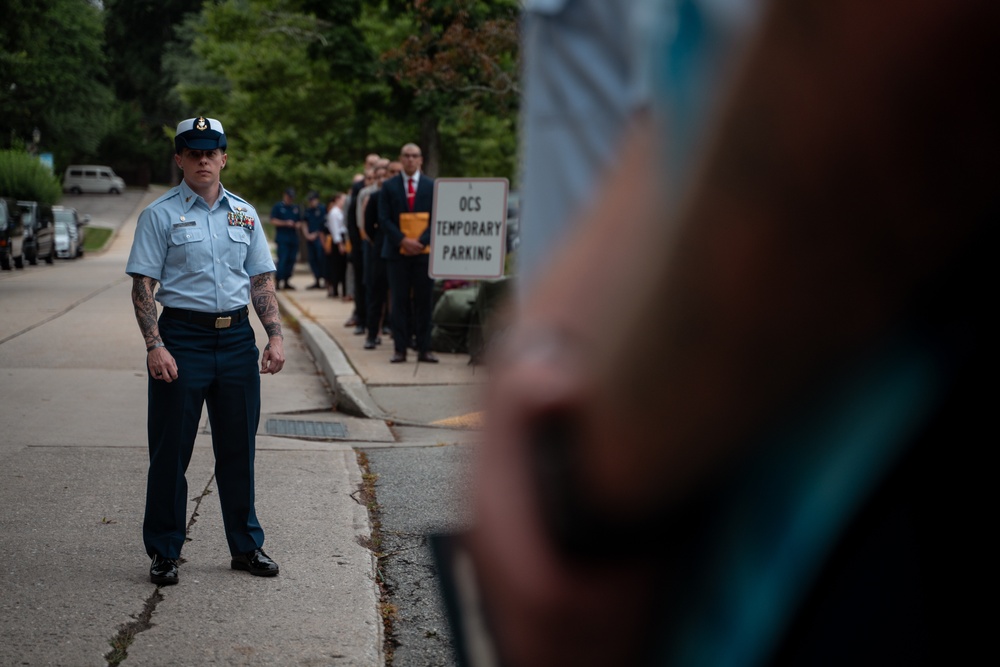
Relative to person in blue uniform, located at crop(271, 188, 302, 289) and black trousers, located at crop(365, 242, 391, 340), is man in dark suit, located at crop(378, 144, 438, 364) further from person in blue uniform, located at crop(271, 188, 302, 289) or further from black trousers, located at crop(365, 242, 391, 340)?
person in blue uniform, located at crop(271, 188, 302, 289)

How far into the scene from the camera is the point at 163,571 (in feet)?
16.5

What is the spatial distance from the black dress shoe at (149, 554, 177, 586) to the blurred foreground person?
4515 millimetres

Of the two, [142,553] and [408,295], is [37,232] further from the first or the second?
[142,553]

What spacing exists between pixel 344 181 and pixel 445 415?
24054 millimetres

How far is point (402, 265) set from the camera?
41.1 ft

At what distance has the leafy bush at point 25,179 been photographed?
5425 cm

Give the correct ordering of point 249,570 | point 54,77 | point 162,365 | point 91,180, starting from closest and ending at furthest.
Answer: point 162,365
point 249,570
point 54,77
point 91,180

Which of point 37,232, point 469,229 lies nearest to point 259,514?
point 469,229

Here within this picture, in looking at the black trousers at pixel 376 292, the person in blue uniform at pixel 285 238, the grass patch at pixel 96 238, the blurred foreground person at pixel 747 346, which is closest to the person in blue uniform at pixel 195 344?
the blurred foreground person at pixel 747 346

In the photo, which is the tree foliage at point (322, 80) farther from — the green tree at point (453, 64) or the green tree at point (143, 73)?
the green tree at point (143, 73)

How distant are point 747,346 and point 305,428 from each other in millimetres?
8814

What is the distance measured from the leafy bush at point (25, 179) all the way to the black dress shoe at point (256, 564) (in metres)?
52.6

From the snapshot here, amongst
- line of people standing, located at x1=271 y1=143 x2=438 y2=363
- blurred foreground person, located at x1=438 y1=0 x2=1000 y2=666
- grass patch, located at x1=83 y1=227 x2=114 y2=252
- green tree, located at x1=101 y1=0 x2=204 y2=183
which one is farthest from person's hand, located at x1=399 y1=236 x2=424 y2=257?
green tree, located at x1=101 y1=0 x2=204 y2=183

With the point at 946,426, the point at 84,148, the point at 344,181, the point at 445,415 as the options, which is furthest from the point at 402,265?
the point at 84,148
